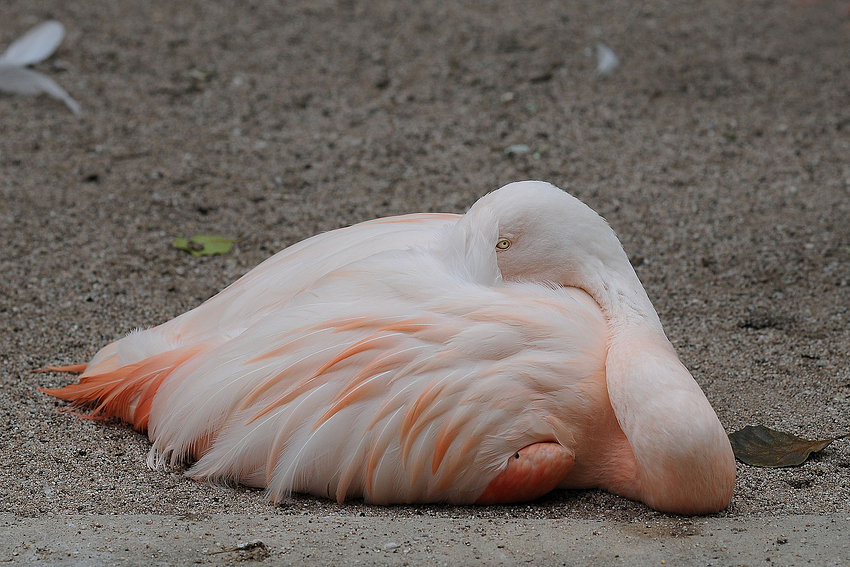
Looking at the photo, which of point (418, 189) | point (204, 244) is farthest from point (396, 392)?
point (418, 189)

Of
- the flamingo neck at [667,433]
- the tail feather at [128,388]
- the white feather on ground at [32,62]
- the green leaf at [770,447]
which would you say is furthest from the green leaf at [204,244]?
the green leaf at [770,447]

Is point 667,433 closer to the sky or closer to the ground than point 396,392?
closer to the ground

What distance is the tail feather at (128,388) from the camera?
3062mm

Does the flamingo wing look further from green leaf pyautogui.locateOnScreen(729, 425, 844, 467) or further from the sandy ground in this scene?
green leaf pyautogui.locateOnScreen(729, 425, 844, 467)

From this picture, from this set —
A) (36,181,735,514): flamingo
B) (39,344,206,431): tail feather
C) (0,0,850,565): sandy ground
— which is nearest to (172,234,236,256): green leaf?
(0,0,850,565): sandy ground

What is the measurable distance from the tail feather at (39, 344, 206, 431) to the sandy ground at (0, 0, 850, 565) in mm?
80

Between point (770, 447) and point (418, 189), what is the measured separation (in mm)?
2668

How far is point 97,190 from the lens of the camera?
16.7 feet

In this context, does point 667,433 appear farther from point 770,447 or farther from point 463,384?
point 770,447

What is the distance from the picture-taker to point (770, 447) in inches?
120

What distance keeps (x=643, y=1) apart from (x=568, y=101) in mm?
1914

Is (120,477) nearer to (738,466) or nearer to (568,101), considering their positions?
(738,466)

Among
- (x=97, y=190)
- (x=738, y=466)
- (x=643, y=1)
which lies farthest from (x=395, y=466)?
(x=643, y=1)

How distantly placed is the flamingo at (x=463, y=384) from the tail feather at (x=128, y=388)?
12 mm
